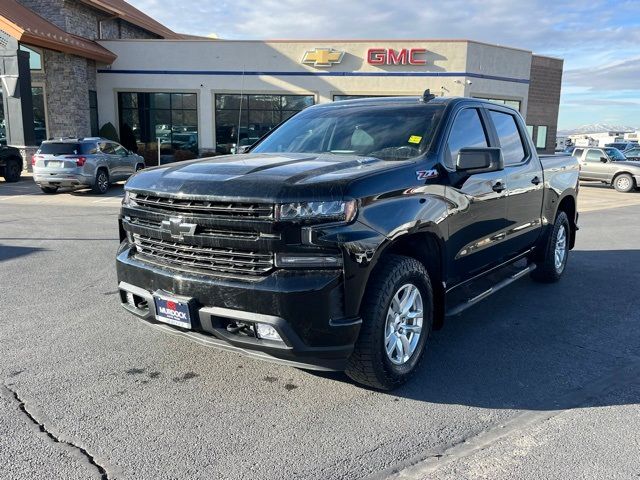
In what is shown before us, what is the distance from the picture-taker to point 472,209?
176 inches

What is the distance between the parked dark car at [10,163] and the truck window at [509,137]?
59.3 feet

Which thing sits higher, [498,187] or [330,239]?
[498,187]

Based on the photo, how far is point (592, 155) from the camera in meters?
22.7

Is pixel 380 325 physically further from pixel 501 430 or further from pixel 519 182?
pixel 519 182

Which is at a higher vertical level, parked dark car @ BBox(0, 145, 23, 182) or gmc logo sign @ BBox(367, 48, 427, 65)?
gmc logo sign @ BBox(367, 48, 427, 65)

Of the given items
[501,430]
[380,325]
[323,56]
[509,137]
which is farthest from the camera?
[323,56]

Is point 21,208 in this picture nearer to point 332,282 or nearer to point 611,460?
point 332,282

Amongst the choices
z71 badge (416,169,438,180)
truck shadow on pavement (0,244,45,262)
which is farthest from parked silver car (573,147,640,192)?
z71 badge (416,169,438,180)

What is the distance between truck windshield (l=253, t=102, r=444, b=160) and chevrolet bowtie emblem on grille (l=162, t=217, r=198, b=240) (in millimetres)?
1504

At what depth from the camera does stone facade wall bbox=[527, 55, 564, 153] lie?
35.0m

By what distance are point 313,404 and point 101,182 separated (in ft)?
47.8

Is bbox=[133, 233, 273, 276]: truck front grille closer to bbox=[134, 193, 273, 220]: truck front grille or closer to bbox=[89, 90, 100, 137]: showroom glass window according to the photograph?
bbox=[134, 193, 273, 220]: truck front grille

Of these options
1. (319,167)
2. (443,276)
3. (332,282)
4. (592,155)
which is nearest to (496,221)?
(443,276)

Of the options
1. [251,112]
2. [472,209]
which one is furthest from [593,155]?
[472,209]
